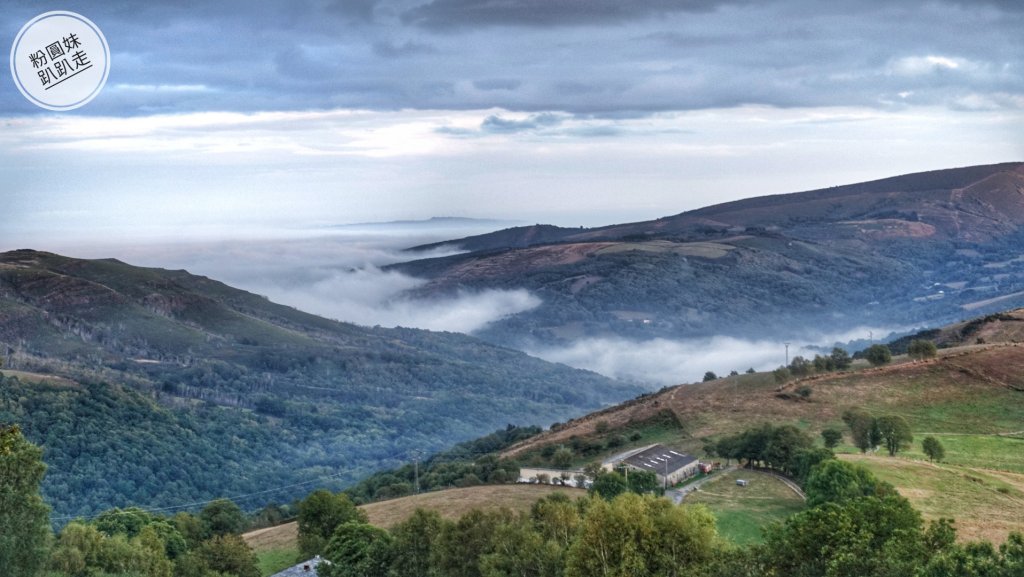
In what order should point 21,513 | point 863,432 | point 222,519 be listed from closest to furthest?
point 21,513
point 222,519
point 863,432

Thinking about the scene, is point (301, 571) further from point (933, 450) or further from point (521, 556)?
point (933, 450)

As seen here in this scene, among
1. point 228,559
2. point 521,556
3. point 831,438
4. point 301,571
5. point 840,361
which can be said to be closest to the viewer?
point 521,556

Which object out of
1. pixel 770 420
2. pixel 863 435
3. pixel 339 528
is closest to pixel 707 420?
pixel 770 420

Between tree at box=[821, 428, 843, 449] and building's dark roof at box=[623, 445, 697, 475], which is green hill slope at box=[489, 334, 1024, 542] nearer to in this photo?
tree at box=[821, 428, 843, 449]

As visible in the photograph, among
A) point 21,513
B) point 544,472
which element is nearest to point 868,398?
point 544,472

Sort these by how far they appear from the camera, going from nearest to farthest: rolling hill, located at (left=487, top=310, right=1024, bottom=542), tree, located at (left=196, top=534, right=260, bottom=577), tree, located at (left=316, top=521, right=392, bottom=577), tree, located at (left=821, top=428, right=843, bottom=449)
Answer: tree, located at (left=316, top=521, right=392, bottom=577) → tree, located at (left=196, top=534, right=260, bottom=577) → rolling hill, located at (left=487, top=310, right=1024, bottom=542) → tree, located at (left=821, top=428, right=843, bottom=449)

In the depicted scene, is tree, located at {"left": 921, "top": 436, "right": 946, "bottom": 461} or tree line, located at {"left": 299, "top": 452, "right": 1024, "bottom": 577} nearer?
tree line, located at {"left": 299, "top": 452, "right": 1024, "bottom": 577}

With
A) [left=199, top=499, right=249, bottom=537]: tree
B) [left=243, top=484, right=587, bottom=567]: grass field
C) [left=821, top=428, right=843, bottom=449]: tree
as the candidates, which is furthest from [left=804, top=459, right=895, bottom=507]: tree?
[left=199, top=499, right=249, bottom=537]: tree
